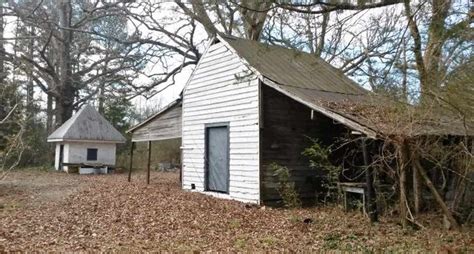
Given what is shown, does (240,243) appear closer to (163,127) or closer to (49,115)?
(163,127)

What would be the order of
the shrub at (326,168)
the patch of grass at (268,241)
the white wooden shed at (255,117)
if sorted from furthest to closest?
the white wooden shed at (255,117), the shrub at (326,168), the patch of grass at (268,241)

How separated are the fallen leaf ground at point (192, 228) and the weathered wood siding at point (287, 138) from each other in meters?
1.13

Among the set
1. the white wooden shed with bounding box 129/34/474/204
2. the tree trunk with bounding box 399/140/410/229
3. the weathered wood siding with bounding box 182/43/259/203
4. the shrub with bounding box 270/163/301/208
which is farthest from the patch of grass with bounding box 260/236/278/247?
the weathered wood siding with bounding box 182/43/259/203

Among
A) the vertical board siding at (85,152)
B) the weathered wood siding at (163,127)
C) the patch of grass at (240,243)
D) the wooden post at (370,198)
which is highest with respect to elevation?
the weathered wood siding at (163,127)

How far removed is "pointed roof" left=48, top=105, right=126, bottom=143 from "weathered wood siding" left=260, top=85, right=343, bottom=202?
52.0 feet

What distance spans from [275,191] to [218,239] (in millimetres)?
4454

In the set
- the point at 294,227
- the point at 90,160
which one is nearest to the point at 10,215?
the point at 294,227

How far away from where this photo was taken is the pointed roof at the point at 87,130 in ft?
82.1

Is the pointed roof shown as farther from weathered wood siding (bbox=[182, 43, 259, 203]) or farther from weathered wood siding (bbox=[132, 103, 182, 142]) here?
weathered wood siding (bbox=[182, 43, 259, 203])

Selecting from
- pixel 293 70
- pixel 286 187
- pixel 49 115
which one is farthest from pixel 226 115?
pixel 49 115

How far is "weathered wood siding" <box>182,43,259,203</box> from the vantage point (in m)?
12.2

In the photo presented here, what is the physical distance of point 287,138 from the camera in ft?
41.5

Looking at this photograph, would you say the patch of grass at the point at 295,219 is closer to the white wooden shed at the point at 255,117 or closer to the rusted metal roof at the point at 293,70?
the white wooden shed at the point at 255,117

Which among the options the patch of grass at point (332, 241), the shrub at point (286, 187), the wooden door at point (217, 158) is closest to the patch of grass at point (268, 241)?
the patch of grass at point (332, 241)
